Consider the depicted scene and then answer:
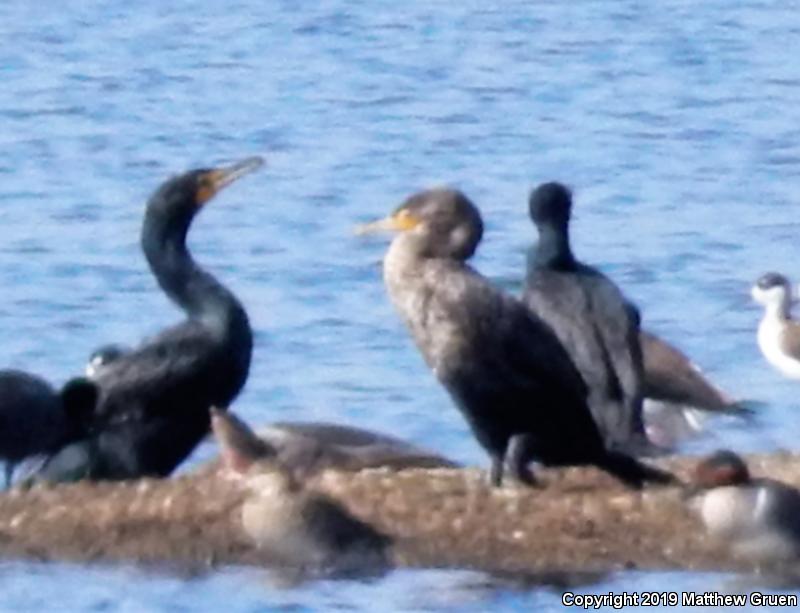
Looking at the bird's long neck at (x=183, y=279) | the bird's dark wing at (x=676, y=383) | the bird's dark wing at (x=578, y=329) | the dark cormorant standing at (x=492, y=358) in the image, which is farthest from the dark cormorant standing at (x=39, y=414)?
the bird's dark wing at (x=676, y=383)

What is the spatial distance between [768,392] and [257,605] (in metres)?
5.70

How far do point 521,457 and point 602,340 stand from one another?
108 centimetres

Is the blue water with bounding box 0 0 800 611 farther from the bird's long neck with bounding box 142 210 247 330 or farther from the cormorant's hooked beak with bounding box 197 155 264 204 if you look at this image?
the cormorant's hooked beak with bounding box 197 155 264 204

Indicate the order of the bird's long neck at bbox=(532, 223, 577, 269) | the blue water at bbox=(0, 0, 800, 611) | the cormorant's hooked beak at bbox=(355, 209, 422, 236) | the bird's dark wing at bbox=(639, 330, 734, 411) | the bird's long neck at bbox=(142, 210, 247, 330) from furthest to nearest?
the blue water at bbox=(0, 0, 800, 611) → the bird's dark wing at bbox=(639, 330, 734, 411) → the bird's long neck at bbox=(532, 223, 577, 269) → the bird's long neck at bbox=(142, 210, 247, 330) → the cormorant's hooked beak at bbox=(355, 209, 422, 236)

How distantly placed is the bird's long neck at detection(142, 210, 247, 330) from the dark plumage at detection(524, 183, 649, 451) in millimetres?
1190

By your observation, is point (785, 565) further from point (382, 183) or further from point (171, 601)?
point (382, 183)

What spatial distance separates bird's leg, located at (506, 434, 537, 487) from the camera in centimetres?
1323

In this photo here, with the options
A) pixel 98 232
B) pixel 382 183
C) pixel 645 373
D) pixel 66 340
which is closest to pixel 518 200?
pixel 382 183

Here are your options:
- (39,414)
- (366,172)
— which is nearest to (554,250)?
(39,414)

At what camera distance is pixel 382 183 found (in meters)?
23.8

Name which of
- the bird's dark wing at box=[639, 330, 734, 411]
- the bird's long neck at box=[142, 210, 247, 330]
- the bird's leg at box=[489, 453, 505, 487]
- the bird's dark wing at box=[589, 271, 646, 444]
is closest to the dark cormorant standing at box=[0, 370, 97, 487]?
the bird's long neck at box=[142, 210, 247, 330]

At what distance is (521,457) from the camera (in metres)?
13.2

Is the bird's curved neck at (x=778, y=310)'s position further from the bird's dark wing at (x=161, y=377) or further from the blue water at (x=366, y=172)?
the bird's dark wing at (x=161, y=377)

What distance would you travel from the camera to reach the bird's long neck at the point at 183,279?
13.9m
